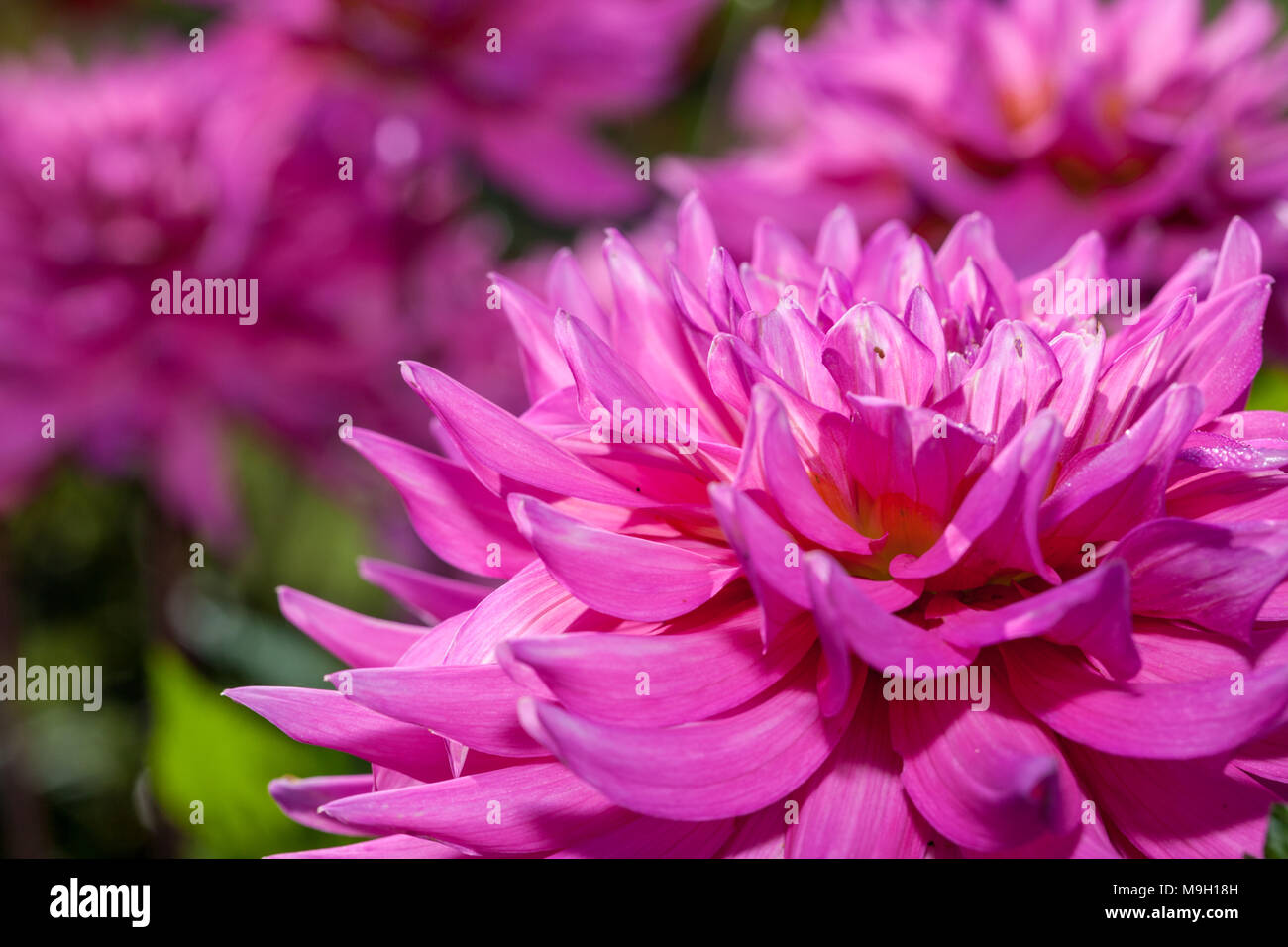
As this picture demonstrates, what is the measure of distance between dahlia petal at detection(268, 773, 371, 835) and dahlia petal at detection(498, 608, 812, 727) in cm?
15

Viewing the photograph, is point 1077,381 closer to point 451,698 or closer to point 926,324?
point 926,324

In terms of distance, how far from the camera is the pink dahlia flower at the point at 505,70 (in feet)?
3.61

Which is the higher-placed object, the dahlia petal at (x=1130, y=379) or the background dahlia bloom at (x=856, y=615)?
the dahlia petal at (x=1130, y=379)

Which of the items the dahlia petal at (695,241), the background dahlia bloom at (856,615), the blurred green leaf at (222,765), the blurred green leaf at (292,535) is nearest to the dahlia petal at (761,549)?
the background dahlia bloom at (856,615)

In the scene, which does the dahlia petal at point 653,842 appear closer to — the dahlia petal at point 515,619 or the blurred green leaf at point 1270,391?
the dahlia petal at point 515,619

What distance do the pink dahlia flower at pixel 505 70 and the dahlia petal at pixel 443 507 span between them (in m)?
0.66

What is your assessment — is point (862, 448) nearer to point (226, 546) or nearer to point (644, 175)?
point (644, 175)

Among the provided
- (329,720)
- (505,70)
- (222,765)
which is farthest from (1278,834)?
(505,70)

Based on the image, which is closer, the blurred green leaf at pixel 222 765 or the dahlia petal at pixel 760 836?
the dahlia petal at pixel 760 836

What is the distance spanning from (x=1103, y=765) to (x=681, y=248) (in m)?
0.31

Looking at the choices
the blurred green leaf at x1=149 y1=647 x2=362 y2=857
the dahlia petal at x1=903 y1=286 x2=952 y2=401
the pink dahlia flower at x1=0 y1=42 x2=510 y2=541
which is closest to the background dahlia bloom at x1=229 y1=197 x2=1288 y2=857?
the dahlia petal at x1=903 y1=286 x2=952 y2=401

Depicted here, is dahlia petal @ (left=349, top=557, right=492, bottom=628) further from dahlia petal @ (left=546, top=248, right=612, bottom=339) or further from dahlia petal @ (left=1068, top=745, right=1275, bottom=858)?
dahlia petal @ (left=1068, top=745, right=1275, bottom=858)
